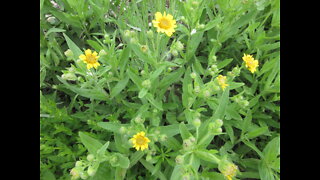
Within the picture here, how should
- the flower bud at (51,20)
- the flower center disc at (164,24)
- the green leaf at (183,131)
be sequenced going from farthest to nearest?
the flower bud at (51,20) → the flower center disc at (164,24) → the green leaf at (183,131)

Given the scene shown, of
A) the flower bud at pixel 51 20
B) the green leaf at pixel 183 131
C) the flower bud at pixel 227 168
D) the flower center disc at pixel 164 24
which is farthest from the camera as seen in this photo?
the flower bud at pixel 51 20

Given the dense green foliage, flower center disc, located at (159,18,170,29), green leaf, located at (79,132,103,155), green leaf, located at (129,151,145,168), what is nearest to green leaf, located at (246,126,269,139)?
the dense green foliage

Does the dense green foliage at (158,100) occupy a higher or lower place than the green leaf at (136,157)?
higher

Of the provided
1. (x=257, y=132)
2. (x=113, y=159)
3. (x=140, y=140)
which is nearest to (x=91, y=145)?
(x=113, y=159)

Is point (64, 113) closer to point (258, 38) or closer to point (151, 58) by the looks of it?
point (151, 58)

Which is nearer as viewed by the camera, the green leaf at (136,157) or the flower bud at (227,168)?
the flower bud at (227,168)

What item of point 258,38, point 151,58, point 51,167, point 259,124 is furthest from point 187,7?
point 51,167

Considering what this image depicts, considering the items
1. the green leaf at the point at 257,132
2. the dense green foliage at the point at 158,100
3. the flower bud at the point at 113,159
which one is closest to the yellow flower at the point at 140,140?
the dense green foliage at the point at 158,100

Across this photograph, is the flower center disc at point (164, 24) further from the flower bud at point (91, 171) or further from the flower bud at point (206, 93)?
the flower bud at point (91, 171)

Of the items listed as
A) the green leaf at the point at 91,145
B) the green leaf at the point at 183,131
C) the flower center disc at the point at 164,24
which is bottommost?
the green leaf at the point at 91,145
